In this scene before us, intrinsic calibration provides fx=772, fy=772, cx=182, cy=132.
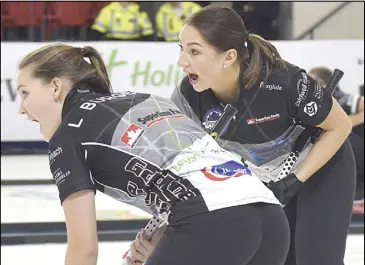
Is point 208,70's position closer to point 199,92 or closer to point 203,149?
point 199,92

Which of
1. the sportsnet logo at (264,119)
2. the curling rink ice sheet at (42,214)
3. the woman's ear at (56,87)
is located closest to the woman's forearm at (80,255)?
the woman's ear at (56,87)

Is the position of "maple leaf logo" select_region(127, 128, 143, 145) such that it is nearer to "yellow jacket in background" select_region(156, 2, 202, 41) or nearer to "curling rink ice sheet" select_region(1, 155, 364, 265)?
Result: "curling rink ice sheet" select_region(1, 155, 364, 265)

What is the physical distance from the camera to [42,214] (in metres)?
5.10

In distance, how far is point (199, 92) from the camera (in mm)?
2479

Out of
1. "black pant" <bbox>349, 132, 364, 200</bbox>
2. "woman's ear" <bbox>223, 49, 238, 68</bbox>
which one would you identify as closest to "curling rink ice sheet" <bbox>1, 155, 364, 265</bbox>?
"black pant" <bbox>349, 132, 364, 200</bbox>

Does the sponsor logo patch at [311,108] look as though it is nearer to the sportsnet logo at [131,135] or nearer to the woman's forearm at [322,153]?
the woman's forearm at [322,153]

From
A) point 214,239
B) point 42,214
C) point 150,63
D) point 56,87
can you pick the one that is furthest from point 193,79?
point 150,63

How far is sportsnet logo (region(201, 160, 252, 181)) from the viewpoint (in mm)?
1721

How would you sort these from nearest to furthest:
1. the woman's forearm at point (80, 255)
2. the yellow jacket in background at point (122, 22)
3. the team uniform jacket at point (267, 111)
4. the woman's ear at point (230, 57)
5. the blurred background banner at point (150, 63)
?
the woman's forearm at point (80, 255), the woman's ear at point (230, 57), the team uniform jacket at point (267, 111), the blurred background banner at point (150, 63), the yellow jacket in background at point (122, 22)

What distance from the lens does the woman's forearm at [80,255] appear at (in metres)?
1.67

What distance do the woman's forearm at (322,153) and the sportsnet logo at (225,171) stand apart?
2.39 ft

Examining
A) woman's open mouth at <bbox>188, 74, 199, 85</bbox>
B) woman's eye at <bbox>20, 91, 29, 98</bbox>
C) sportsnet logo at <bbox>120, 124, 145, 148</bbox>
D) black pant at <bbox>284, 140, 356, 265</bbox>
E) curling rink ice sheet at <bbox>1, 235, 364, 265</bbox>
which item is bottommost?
curling rink ice sheet at <bbox>1, 235, 364, 265</bbox>

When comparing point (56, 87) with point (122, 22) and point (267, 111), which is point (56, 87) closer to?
point (267, 111)

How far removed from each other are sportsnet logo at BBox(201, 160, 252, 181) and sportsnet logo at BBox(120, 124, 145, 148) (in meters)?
0.16
